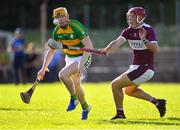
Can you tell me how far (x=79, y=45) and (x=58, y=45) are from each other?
0.83m

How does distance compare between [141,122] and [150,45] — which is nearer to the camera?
→ [141,122]

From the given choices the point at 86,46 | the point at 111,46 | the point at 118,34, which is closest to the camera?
the point at 111,46

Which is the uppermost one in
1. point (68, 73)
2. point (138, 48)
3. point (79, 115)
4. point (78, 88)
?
point (138, 48)

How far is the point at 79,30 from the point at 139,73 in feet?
5.05

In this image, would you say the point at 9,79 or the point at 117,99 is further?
the point at 9,79

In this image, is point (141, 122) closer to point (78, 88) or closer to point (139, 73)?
point (139, 73)

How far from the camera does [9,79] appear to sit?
3812 cm

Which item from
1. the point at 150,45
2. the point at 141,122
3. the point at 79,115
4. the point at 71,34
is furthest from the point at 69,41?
the point at 141,122

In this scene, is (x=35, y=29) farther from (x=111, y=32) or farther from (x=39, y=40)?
(x=111, y=32)

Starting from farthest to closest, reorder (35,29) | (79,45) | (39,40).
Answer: (35,29) → (39,40) → (79,45)

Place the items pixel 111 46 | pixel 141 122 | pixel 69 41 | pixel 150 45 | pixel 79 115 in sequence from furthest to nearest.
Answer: pixel 69 41, pixel 79 115, pixel 111 46, pixel 150 45, pixel 141 122

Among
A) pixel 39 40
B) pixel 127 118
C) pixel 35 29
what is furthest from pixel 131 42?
pixel 35 29

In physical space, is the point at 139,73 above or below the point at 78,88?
above

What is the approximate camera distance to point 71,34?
1627 cm
